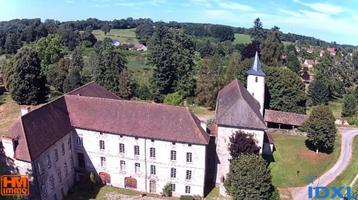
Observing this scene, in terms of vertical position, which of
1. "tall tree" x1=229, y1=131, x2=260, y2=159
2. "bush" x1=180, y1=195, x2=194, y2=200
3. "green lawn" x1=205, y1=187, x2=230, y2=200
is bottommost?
"green lawn" x1=205, y1=187, x2=230, y2=200

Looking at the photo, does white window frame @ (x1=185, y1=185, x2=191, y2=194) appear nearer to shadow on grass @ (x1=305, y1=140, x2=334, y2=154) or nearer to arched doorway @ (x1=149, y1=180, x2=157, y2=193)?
arched doorway @ (x1=149, y1=180, x2=157, y2=193)

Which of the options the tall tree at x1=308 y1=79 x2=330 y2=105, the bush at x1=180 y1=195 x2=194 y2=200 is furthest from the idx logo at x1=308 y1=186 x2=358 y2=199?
the tall tree at x1=308 y1=79 x2=330 y2=105

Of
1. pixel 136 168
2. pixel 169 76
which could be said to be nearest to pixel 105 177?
pixel 136 168

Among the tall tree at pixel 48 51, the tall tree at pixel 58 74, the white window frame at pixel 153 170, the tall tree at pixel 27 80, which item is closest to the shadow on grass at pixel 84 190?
the white window frame at pixel 153 170

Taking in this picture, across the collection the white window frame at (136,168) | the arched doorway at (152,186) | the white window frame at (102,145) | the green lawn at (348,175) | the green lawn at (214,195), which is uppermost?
the white window frame at (102,145)

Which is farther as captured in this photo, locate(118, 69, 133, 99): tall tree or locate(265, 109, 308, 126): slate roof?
locate(118, 69, 133, 99): tall tree

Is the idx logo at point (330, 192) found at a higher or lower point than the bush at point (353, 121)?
lower

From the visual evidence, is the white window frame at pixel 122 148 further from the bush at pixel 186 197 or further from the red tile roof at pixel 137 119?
the bush at pixel 186 197
